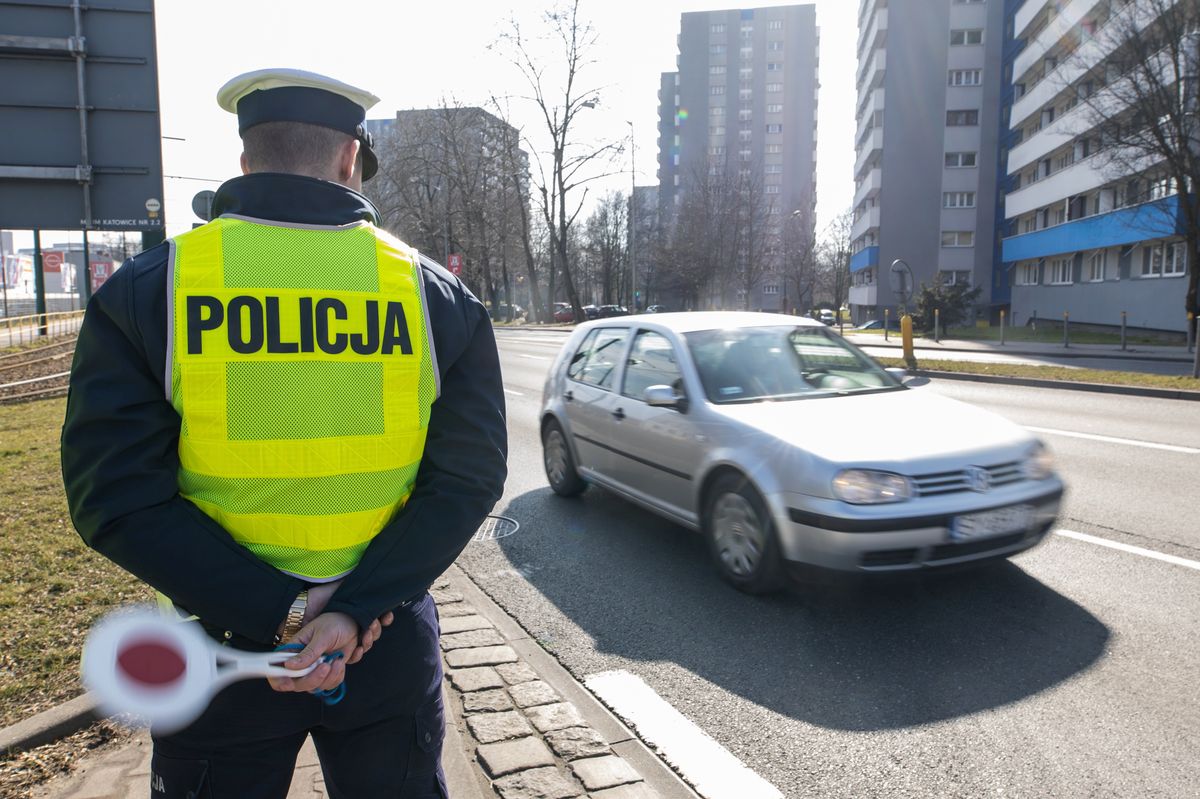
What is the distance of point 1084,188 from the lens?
39531 millimetres

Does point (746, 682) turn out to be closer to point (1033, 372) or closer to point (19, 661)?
point (19, 661)

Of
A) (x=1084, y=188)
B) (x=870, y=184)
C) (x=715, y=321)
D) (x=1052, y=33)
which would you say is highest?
(x=1052, y=33)

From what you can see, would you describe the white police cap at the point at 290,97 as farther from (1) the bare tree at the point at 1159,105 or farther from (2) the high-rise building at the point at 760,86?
(2) the high-rise building at the point at 760,86

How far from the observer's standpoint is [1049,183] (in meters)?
44.1

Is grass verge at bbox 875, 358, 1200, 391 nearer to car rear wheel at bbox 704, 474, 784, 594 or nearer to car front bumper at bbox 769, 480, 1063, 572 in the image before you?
car front bumper at bbox 769, 480, 1063, 572

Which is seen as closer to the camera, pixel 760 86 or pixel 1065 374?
pixel 1065 374

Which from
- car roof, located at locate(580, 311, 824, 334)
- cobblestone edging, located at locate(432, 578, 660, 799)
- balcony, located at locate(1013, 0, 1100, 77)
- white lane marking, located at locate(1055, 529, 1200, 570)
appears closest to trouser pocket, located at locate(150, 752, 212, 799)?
cobblestone edging, located at locate(432, 578, 660, 799)

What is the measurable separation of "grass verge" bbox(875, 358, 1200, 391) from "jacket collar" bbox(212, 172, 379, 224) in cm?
1540

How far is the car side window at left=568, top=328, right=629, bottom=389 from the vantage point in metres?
6.88

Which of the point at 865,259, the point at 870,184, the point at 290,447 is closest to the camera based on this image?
the point at 290,447

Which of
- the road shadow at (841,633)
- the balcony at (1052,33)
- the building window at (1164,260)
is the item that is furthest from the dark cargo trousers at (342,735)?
the balcony at (1052,33)

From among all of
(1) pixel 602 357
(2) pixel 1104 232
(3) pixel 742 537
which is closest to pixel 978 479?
(3) pixel 742 537

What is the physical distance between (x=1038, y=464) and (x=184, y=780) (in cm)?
462

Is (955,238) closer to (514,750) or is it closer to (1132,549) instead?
(1132,549)
